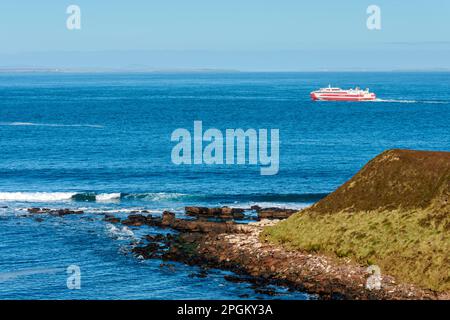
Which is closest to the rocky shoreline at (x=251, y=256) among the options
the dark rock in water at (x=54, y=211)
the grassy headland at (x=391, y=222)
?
the grassy headland at (x=391, y=222)

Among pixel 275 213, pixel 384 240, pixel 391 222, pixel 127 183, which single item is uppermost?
pixel 391 222

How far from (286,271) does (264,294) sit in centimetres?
513

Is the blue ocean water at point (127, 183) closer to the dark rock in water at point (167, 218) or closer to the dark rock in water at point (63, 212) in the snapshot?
the dark rock in water at point (63, 212)

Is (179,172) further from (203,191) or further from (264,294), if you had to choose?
(264,294)

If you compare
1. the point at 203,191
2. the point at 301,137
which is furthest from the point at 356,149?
the point at 203,191

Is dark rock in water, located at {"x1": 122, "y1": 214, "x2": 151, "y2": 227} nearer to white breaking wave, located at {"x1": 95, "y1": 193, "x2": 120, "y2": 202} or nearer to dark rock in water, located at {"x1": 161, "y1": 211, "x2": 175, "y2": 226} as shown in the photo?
dark rock in water, located at {"x1": 161, "y1": 211, "x2": 175, "y2": 226}

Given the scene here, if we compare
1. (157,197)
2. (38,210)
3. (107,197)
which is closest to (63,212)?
(38,210)

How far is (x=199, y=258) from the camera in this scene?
6353 centimetres

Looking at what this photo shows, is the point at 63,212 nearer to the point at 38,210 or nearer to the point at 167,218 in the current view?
the point at 38,210

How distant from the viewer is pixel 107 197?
307 feet

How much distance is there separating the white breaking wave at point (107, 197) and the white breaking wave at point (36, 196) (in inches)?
129

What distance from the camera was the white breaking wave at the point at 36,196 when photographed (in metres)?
92.3

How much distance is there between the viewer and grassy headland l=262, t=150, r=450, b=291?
2207 inches

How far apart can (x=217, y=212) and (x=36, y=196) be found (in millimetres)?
24541
